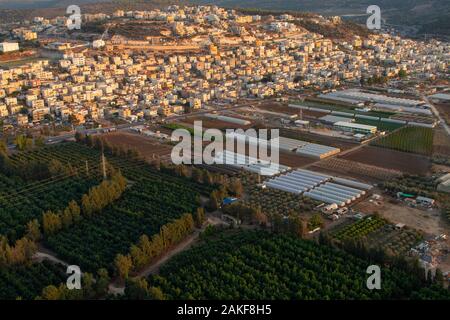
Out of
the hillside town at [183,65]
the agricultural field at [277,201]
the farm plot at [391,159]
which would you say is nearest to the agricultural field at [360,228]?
the agricultural field at [277,201]

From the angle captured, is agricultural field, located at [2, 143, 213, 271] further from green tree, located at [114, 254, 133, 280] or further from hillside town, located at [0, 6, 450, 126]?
hillside town, located at [0, 6, 450, 126]

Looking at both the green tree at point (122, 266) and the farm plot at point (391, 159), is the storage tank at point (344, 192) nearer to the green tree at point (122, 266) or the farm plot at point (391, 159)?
the farm plot at point (391, 159)

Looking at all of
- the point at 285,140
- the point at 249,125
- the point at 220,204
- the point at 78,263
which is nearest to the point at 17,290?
the point at 78,263

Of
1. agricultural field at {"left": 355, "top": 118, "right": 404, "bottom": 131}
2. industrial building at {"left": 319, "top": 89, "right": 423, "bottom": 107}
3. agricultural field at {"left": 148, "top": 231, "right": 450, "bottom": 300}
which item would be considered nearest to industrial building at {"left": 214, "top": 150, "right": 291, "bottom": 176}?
agricultural field at {"left": 148, "top": 231, "right": 450, "bottom": 300}

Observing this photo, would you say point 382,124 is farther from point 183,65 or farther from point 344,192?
point 183,65
